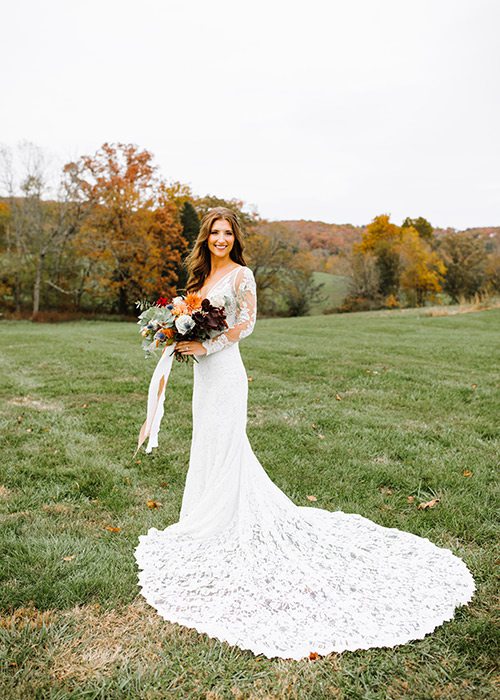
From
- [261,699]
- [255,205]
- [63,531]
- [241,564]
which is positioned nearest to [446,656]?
[261,699]

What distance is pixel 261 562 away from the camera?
3791 millimetres

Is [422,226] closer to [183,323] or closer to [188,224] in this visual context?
[188,224]

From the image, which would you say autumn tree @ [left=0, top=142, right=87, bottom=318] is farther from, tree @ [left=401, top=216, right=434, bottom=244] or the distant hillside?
tree @ [left=401, top=216, right=434, bottom=244]

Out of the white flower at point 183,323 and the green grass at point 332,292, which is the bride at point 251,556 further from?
the green grass at point 332,292

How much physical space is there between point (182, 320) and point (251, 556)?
179 cm

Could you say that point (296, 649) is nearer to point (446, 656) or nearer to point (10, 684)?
point (446, 656)

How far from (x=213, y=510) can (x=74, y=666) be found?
147cm

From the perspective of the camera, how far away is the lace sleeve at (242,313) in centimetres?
396

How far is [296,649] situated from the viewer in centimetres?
303

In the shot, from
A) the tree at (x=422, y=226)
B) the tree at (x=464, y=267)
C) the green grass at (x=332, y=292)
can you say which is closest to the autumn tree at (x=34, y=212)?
the green grass at (x=332, y=292)

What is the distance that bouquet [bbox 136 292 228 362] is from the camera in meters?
3.78

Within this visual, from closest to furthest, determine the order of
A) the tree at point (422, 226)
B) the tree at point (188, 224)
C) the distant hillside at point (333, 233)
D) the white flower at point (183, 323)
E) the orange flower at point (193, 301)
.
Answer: the white flower at point (183, 323), the orange flower at point (193, 301), the tree at point (188, 224), the distant hillside at point (333, 233), the tree at point (422, 226)

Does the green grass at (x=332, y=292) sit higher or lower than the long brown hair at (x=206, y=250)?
lower

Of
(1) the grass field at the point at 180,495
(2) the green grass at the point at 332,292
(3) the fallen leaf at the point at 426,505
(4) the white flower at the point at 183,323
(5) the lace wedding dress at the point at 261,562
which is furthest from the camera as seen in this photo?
(2) the green grass at the point at 332,292
